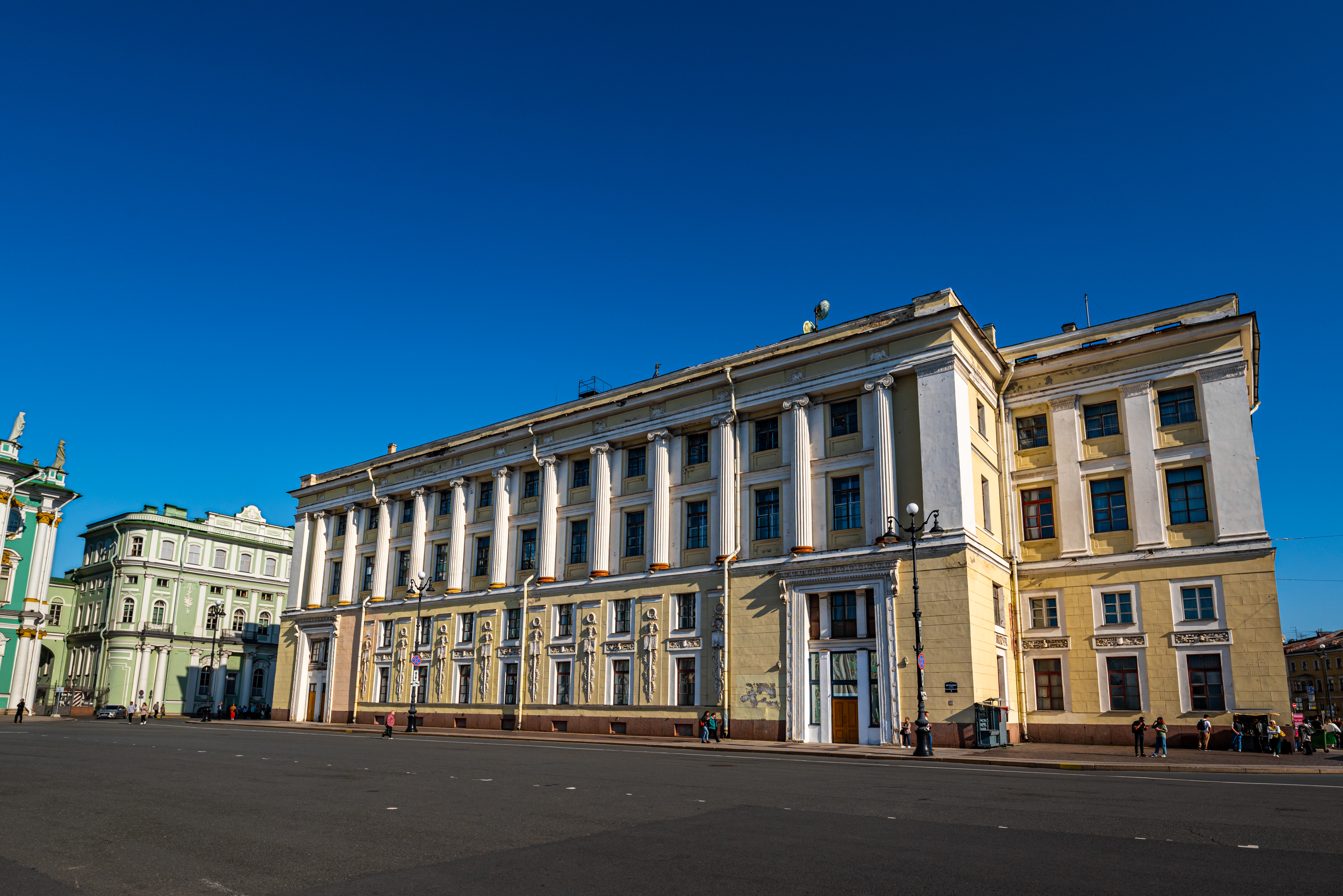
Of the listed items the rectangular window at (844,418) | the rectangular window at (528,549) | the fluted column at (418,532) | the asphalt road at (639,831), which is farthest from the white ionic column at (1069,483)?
the fluted column at (418,532)

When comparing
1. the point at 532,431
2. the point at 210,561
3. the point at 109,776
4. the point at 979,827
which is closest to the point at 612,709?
the point at 532,431

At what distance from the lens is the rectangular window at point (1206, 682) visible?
101 feet

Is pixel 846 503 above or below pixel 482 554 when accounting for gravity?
above

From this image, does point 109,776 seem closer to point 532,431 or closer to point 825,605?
point 825,605

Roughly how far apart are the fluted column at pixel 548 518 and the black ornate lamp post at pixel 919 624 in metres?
17.8

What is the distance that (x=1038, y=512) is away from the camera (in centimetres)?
3644

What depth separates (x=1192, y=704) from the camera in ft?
102

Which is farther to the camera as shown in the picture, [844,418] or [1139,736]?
[844,418]

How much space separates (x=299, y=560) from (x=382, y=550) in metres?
9.35

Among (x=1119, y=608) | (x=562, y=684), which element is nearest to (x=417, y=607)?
(x=562, y=684)

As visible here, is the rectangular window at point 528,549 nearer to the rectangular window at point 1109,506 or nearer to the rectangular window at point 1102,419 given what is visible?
the rectangular window at point 1109,506

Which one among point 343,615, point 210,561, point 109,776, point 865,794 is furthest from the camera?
point 210,561

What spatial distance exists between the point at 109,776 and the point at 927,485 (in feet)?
84.7

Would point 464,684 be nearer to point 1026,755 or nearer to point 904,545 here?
point 904,545
